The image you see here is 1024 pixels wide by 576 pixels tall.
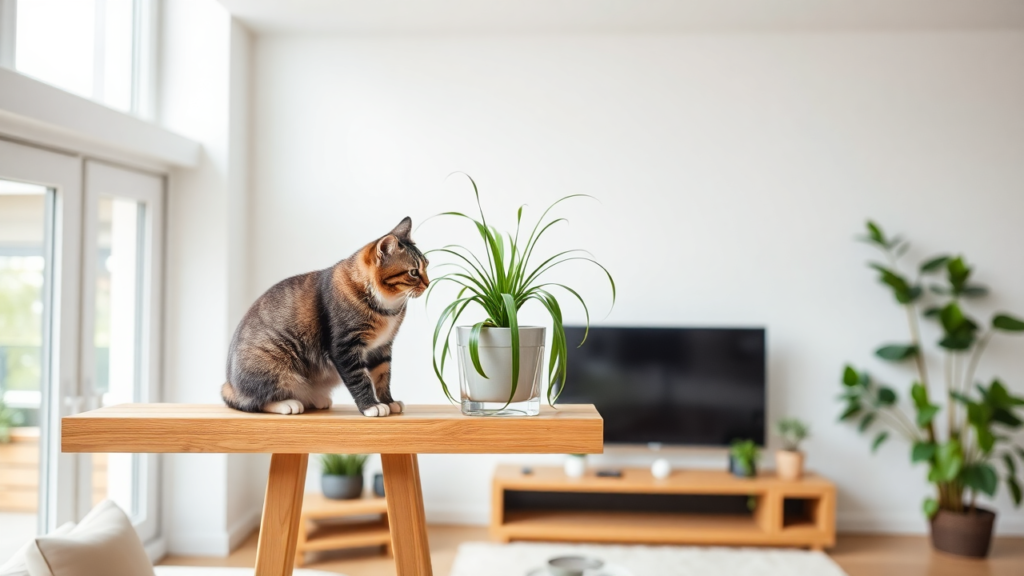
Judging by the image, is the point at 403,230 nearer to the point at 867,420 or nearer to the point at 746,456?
the point at 746,456

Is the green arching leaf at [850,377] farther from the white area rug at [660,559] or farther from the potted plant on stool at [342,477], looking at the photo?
the potted plant on stool at [342,477]

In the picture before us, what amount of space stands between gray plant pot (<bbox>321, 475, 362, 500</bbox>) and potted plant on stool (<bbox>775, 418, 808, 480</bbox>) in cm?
213

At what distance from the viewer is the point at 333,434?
1.17 meters

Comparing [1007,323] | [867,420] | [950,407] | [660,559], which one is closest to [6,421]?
[660,559]

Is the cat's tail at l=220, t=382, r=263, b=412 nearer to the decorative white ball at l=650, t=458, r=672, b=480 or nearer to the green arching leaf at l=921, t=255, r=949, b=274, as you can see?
the decorative white ball at l=650, t=458, r=672, b=480

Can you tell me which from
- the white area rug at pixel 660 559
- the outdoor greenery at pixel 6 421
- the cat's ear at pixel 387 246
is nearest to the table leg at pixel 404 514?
the cat's ear at pixel 387 246

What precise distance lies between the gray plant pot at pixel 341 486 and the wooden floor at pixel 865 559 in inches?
10.8

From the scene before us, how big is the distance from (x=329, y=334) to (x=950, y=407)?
378 centimetres

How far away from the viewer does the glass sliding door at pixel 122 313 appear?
319 centimetres

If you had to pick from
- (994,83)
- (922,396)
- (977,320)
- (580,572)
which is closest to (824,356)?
(922,396)

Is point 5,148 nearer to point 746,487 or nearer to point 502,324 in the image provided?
point 502,324

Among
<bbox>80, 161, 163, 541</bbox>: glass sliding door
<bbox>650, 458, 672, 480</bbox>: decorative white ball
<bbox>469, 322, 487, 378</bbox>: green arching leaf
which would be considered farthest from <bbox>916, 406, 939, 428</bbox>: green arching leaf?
<bbox>80, 161, 163, 541</bbox>: glass sliding door

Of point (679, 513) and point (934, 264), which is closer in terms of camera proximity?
point (934, 264)

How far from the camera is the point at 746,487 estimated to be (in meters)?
3.82
